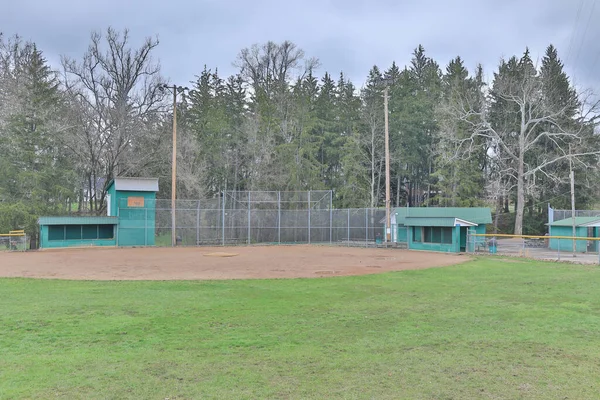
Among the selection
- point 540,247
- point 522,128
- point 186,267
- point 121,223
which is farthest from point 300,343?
point 522,128

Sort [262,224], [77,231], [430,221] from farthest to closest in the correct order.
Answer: [262,224] < [77,231] < [430,221]

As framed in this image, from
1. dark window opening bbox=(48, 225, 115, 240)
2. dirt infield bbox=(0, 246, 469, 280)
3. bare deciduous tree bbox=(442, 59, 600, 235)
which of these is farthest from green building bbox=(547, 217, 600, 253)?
dark window opening bbox=(48, 225, 115, 240)

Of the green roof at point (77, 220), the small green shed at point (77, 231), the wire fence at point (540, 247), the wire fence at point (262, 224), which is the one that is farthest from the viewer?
the wire fence at point (262, 224)

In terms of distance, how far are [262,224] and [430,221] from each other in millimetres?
13427

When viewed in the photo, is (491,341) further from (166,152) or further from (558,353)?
(166,152)

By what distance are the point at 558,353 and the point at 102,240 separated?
98.0ft

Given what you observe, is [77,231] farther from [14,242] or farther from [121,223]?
[14,242]

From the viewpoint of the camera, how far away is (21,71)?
37.5m

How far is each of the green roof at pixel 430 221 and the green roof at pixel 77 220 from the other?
20.9 m

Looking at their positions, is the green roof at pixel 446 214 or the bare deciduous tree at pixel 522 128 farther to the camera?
the bare deciduous tree at pixel 522 128

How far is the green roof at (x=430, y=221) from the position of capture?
26.6 metres

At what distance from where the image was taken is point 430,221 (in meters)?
27.9

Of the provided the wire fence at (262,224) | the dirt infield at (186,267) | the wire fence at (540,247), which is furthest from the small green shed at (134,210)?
the wire fence at (540,247)

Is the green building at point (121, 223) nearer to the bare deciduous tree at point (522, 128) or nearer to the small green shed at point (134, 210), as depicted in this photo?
the small green shed at point (134, 210)
